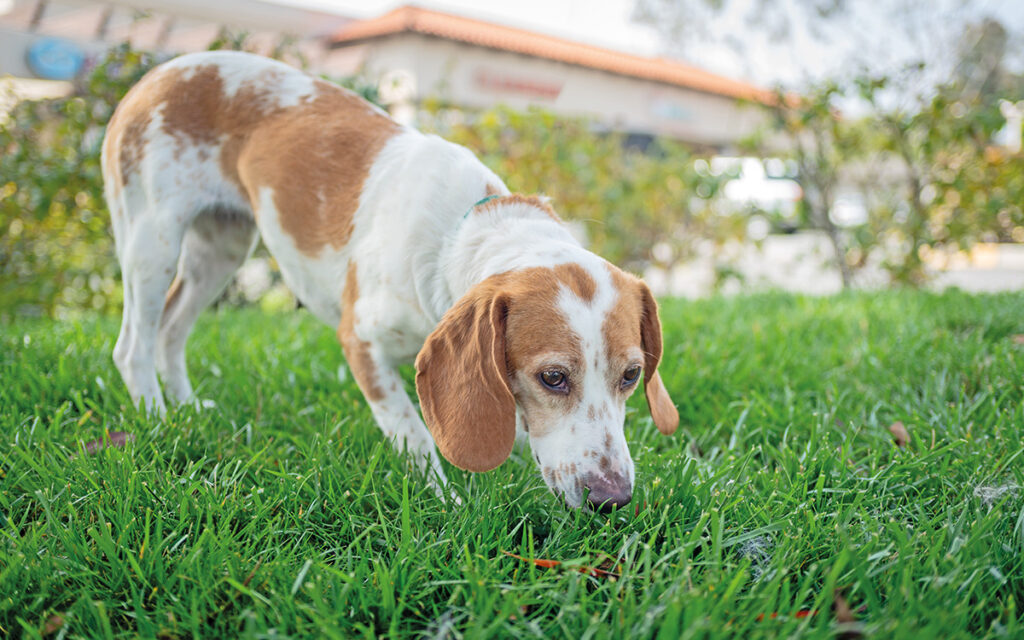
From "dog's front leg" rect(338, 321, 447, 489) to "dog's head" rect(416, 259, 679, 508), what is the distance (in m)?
0.32

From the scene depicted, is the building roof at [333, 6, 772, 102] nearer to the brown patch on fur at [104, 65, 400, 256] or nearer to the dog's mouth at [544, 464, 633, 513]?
the brown patch on fur at [104, 65, 400, 256]

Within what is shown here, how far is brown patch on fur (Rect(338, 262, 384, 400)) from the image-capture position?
242 centimetres

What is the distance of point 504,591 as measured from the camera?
1467mm

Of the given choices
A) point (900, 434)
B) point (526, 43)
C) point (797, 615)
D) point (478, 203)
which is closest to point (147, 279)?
point (478, 203)

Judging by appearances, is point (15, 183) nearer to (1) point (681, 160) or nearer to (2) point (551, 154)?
(2) point (551, 154)

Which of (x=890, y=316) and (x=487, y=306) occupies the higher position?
(x=487, y=306)

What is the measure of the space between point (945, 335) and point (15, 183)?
530 cm

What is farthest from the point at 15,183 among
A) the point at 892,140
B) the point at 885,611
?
the point at 892,140

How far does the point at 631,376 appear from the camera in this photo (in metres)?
2.03

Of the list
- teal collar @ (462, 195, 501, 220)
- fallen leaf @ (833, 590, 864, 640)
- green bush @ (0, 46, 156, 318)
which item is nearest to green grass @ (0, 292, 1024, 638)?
fallen leaf @ (833, 590, 864, 640)

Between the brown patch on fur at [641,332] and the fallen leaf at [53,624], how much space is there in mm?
1317

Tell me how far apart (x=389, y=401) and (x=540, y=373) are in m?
0.67

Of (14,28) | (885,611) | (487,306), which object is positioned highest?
(487,306)

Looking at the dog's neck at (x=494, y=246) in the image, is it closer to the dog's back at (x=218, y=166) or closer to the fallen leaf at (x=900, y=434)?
the dog's back at (x=218, y=166)
